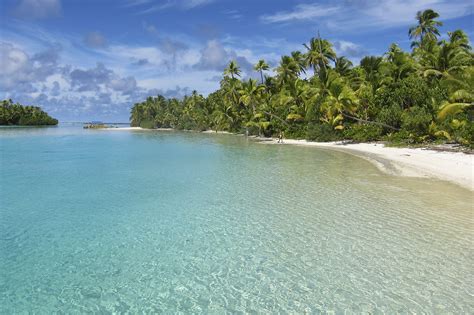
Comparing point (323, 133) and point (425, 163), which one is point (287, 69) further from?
point (425, 163)

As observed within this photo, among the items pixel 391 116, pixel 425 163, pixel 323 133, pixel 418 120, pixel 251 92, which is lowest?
pixel 425 163

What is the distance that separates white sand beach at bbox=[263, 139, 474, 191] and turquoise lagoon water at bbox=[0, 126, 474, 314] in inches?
78.7

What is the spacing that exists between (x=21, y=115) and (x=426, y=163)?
129 metres

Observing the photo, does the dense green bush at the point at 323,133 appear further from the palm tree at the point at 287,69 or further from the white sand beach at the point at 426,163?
the palm tree at the point at 287,69

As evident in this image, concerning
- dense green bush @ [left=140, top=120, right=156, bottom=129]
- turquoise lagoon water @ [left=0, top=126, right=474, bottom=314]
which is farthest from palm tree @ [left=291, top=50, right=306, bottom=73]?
dense green bush @ [left=140, top=120, right=156, bottom=129]

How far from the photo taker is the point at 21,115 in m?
120

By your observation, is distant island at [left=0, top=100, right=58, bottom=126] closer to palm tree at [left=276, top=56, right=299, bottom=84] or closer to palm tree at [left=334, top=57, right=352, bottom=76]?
palm tree at [left=276, top=56, right=299, bottom=84]

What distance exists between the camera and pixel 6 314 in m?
5.66

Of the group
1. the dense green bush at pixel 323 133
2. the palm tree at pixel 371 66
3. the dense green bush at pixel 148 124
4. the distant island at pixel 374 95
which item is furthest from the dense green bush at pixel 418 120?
the dense green bush at pixel 148 124

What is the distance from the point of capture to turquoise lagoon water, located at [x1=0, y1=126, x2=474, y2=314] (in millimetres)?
6133

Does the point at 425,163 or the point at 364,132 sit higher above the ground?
the point at 364,132

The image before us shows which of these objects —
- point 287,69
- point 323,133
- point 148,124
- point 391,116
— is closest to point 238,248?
point 391,116

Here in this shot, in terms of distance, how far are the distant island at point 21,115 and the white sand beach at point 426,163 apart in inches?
4643

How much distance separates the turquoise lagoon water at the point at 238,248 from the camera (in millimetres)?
6133
